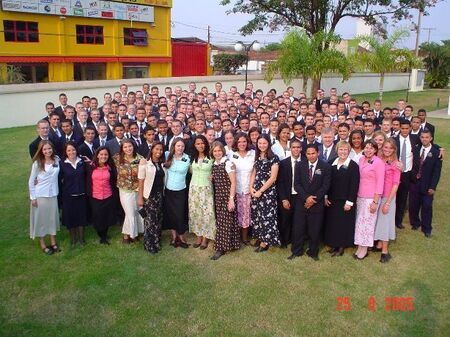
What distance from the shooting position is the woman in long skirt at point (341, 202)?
5.69m

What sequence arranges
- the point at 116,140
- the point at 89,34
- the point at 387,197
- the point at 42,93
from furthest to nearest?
1. the point at 89,34
2. the point at 42,93
3. the point at 116,140
4. the point at 387,197

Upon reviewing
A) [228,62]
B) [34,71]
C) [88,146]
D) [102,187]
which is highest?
[228,62]

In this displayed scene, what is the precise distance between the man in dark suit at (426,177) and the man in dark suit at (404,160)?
92mm

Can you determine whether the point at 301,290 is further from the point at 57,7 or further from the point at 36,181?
the point at 57,7

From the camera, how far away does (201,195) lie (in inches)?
240

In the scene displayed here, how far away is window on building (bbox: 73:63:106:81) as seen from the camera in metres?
26.4

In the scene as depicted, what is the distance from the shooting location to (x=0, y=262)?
19.3 feet

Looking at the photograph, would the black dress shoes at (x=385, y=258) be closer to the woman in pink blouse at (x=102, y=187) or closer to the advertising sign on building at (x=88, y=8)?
the woman in pink blouse at (x=102, y=187)

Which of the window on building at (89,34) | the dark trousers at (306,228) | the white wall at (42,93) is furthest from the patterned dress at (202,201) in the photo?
the window on building at (89,34)

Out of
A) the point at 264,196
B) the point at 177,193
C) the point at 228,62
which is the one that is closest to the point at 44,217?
the point at 177,193

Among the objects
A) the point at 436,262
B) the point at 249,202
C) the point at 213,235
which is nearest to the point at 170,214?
the point at 213,235

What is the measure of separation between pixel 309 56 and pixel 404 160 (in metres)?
14.3

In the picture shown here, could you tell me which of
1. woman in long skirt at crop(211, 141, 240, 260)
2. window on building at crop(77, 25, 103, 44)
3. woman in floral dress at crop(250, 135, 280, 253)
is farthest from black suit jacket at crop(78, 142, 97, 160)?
window on building at crop(77, 25, 103, 44)

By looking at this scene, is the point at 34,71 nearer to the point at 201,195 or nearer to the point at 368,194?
the point at 201,195
